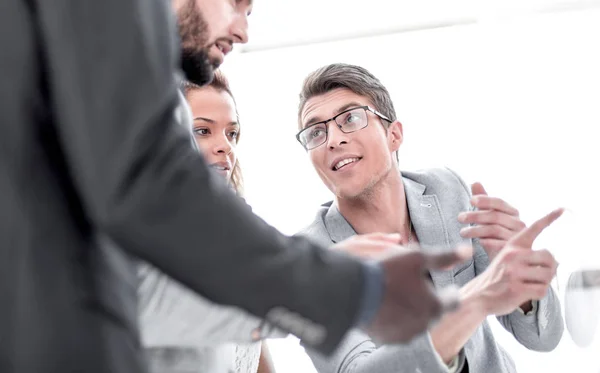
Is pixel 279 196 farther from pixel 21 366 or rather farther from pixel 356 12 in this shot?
pixel 21 366

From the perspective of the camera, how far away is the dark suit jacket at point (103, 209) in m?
0.65

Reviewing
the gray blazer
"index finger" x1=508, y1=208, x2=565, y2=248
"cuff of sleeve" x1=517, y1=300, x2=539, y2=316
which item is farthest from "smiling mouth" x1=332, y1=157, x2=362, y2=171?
"index finger" x1=508, y1=208, x2=565, y2=248

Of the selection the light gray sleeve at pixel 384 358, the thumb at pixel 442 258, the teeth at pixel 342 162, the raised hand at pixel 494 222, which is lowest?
the light gray sleeve at pixel 384 358

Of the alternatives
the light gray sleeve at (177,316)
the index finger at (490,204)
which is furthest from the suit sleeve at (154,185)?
the index finger at (490,204)

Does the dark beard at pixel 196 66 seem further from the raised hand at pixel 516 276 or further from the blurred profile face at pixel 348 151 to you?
the blurred profile face at pixel 348 151

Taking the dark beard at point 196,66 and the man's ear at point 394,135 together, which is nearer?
the dark beard at point 196,66

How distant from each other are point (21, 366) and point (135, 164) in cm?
22

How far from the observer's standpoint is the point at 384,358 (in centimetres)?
167

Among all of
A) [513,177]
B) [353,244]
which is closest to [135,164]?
[353,244]

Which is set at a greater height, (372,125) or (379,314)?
(379,314)

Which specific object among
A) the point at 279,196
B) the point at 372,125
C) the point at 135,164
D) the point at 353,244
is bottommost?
the point at 279,196

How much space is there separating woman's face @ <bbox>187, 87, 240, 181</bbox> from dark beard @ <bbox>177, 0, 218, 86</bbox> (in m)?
0.89

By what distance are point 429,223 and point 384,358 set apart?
2.03 feet

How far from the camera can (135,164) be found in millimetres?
657
